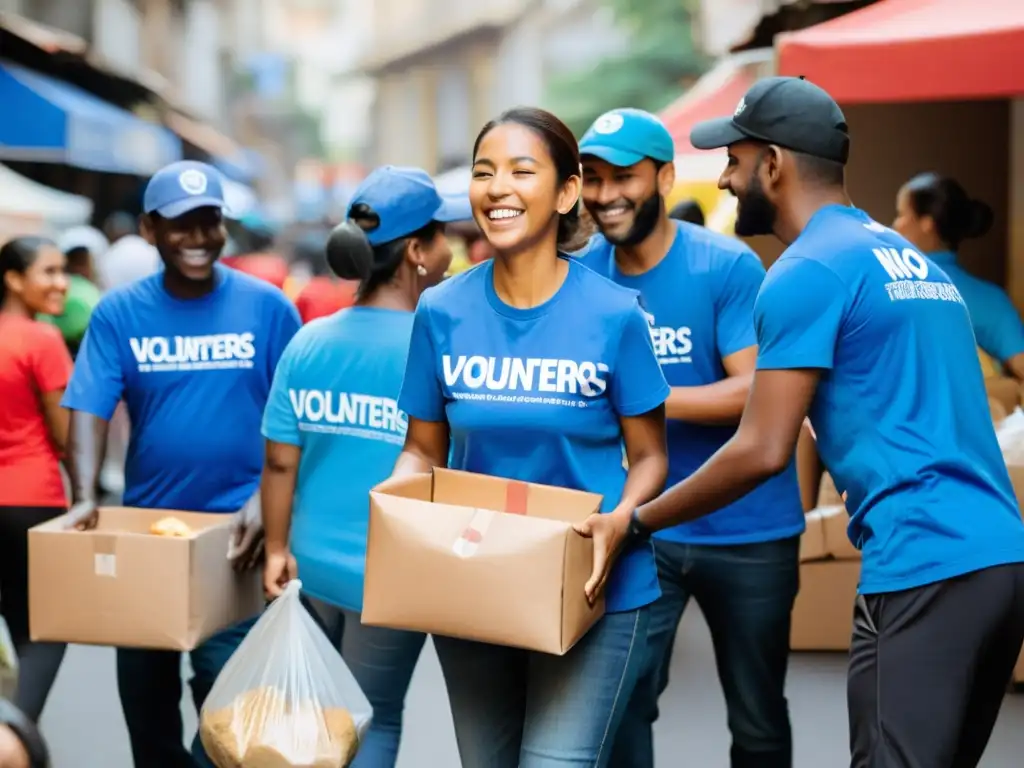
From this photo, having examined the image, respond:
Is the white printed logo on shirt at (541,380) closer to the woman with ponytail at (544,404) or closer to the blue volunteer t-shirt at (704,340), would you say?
the woman with ponytail at (544,404)

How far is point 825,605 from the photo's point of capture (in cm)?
722

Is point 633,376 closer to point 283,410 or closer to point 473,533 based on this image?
point 473,533

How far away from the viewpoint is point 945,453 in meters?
3.28

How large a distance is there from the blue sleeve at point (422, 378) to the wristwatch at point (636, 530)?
530 mm

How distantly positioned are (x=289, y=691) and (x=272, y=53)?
343ft

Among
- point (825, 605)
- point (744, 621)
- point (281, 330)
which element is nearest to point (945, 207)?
point (825, 605)

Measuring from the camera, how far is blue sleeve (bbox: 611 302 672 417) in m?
3.40

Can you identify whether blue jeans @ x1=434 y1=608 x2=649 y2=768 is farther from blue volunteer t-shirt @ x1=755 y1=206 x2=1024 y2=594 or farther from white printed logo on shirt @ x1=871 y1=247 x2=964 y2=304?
white printed logo on shirt @ x1=871 y1=247 x2=964 y2=304

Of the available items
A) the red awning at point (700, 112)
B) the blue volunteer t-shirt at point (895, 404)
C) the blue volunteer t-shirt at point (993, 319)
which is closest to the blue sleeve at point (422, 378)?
the blue volunteer t-shirt at point (895, 404)

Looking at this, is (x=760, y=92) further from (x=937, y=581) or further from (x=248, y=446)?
(x=248, y=446)

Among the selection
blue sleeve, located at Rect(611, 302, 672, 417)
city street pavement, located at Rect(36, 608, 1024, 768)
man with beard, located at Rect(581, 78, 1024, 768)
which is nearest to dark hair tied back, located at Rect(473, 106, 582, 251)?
blue sleeve, located at Rect(611, 302, 672, 417)

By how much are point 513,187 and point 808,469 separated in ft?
13.4

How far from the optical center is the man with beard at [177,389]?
4832mm

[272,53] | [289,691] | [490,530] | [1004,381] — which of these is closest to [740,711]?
[289,691]
